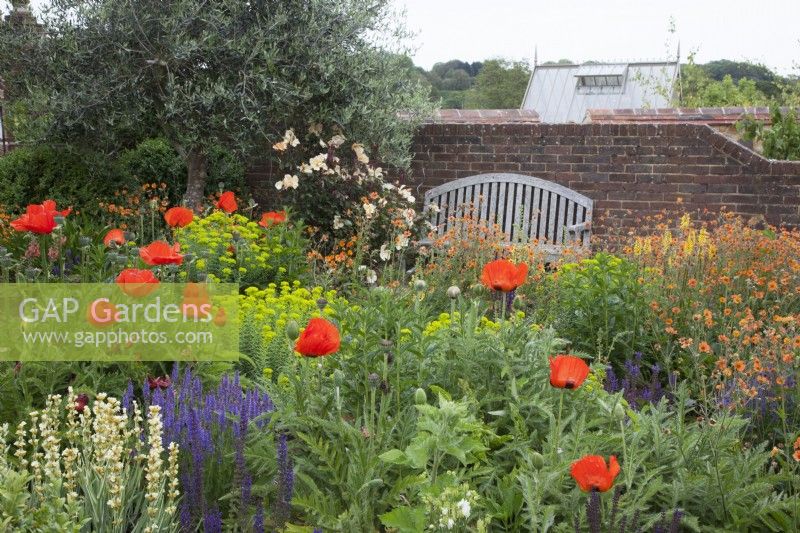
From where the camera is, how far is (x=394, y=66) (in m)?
8.17

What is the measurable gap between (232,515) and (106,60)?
5.72 metres

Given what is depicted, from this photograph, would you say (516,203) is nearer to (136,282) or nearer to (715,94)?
(136,282)

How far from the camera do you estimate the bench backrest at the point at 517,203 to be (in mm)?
8453

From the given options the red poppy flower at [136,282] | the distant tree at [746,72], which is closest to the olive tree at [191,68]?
the red poppy flower at [136,282]

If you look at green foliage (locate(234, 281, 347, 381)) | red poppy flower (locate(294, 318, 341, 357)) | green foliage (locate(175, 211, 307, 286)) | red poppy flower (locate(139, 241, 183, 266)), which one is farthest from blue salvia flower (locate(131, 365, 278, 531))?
green foliage (locate(175, 211, 307, 286))

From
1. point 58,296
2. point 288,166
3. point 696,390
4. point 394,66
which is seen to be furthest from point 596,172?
point 58,296

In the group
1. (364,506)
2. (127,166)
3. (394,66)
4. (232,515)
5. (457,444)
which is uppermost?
(394,66)

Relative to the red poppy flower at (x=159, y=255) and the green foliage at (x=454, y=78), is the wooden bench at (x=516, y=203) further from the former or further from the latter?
the green foliage at (x=454, y=78)

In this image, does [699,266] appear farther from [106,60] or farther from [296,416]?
[106,60]

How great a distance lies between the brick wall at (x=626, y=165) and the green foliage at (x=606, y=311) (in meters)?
3.22

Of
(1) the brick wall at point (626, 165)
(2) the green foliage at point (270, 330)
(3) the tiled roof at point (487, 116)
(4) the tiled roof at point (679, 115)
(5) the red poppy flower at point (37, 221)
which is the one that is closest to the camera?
(5) the red poppy flower at point (37, 221)

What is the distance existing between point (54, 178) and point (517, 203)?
466 centimetres

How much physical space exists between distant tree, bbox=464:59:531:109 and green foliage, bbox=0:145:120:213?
4337 cm

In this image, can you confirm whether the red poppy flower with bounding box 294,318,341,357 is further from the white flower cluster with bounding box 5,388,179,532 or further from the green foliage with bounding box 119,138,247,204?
the green foliage with bounding box 119,138,247,204
